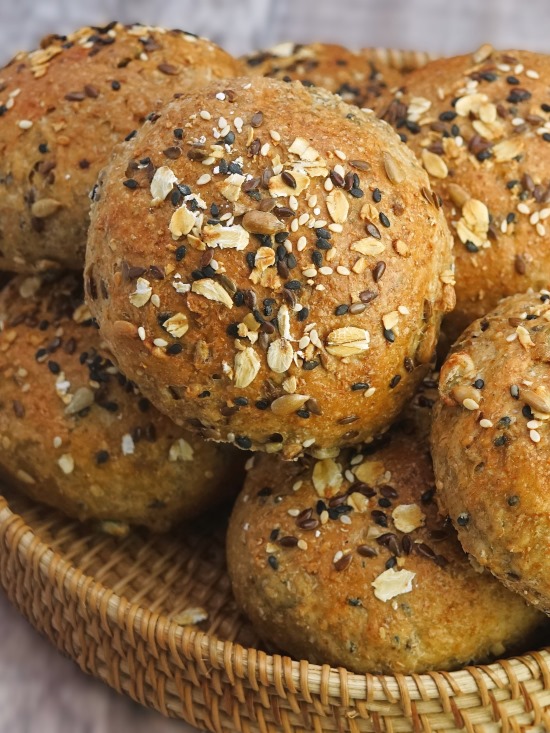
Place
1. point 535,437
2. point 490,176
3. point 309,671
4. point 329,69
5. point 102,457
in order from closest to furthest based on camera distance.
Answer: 1. point 535,437
2. point 309,671
3. point 490,176
4. point 102,457
5. point 329,69

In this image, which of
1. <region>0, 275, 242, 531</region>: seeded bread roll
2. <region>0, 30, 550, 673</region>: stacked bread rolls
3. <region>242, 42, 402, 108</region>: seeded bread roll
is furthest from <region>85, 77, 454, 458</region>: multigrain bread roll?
<region>242, 42, 402, 108</region>: seeded bread roll

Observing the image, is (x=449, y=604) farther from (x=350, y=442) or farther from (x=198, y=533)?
(x=198, y=533)

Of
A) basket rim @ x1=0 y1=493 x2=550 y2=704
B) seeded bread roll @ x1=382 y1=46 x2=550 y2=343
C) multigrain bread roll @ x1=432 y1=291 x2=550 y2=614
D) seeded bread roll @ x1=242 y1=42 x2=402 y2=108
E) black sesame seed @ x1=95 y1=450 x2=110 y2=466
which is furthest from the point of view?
seeded bread roll @ x1=242 y1=42 x2=402 y2=108

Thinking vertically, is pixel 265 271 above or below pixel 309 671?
above

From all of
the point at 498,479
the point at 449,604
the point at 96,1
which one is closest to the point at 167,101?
the point at 498,479

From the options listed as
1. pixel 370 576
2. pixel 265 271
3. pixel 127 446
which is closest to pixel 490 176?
pixel 265 271

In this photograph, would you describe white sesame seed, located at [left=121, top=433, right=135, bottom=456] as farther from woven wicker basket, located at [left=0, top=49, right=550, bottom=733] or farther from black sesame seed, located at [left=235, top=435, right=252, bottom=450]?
black sesame seed, located at [left=235, top=435, right=252, bottom=450]

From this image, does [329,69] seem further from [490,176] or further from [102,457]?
[102,457]

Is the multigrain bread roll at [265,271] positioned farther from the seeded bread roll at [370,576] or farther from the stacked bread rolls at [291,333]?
the seeded bread roll at [370,576]
